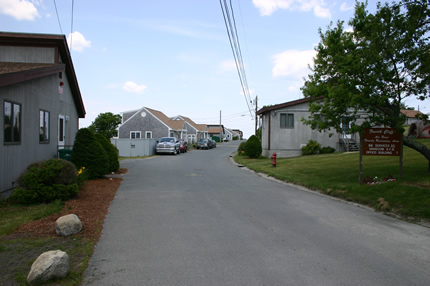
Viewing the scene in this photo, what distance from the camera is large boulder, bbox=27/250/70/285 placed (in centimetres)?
405

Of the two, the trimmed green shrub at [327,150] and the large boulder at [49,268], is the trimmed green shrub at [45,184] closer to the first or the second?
the large boulder at [49,268]

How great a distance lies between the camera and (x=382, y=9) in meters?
11.1

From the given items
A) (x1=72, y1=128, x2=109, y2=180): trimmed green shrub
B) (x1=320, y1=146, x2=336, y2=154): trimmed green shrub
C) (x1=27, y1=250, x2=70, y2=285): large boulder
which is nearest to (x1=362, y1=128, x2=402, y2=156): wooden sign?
(x1=72, y1=128, x2=109, y2=180): trimmed green shrub

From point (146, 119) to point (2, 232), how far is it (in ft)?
147

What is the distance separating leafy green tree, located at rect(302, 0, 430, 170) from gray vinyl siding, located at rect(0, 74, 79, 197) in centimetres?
1004

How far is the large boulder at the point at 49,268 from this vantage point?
4047 mm

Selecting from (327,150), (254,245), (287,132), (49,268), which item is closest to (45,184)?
(49,268)

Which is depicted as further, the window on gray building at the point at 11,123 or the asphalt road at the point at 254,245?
the window on gray building at the point at 11,123

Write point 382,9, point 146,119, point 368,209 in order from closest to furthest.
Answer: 1. point 368,209
2. point 382,9
3. point 146,119

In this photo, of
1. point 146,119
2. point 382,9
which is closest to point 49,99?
point 382,9

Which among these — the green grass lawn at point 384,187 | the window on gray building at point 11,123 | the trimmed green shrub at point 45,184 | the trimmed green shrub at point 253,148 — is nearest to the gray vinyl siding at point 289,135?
the trimmed green shrub at point 253,148

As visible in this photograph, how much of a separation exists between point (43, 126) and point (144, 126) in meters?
37.5

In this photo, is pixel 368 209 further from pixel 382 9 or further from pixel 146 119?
pixel 146 119

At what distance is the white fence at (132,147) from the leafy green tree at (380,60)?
80.3 ft
